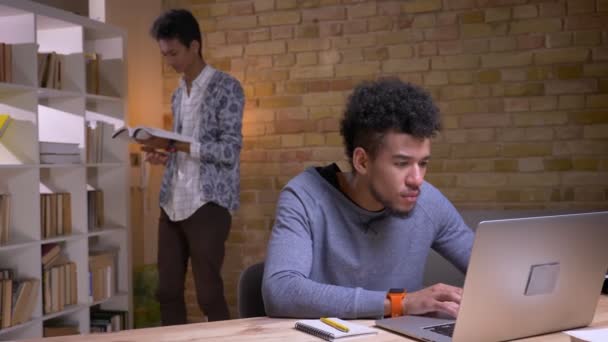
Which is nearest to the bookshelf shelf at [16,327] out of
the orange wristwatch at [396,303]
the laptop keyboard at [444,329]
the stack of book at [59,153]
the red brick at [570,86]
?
the stack of book at [59,153]

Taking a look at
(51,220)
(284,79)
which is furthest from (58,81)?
(284,79)

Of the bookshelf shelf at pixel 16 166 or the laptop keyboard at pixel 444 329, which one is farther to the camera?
the bookshelf shelf at pixel 16 166

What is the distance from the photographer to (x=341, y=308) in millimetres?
1451

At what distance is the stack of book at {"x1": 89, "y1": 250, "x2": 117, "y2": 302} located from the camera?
11.6 ft

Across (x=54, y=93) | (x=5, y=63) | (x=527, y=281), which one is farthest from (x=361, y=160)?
(x=54, y=93)

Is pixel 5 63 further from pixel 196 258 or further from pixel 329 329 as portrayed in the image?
pixel 329 329

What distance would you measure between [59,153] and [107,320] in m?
1.02

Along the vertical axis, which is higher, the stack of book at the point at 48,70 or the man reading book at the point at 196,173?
the stack of book at the point at 48,70

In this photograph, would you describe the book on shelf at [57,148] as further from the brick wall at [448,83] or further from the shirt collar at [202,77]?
the brick wall at [448,83]

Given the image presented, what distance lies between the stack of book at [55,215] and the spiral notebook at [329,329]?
220cm

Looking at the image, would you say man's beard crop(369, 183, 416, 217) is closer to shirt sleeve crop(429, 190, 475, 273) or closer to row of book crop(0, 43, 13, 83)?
shirt sleeve crop(429, 190, 475, 273)

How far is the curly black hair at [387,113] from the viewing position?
1.69m

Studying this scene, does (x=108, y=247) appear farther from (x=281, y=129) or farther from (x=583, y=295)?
(x=583, y=295)

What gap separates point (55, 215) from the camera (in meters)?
3.29
